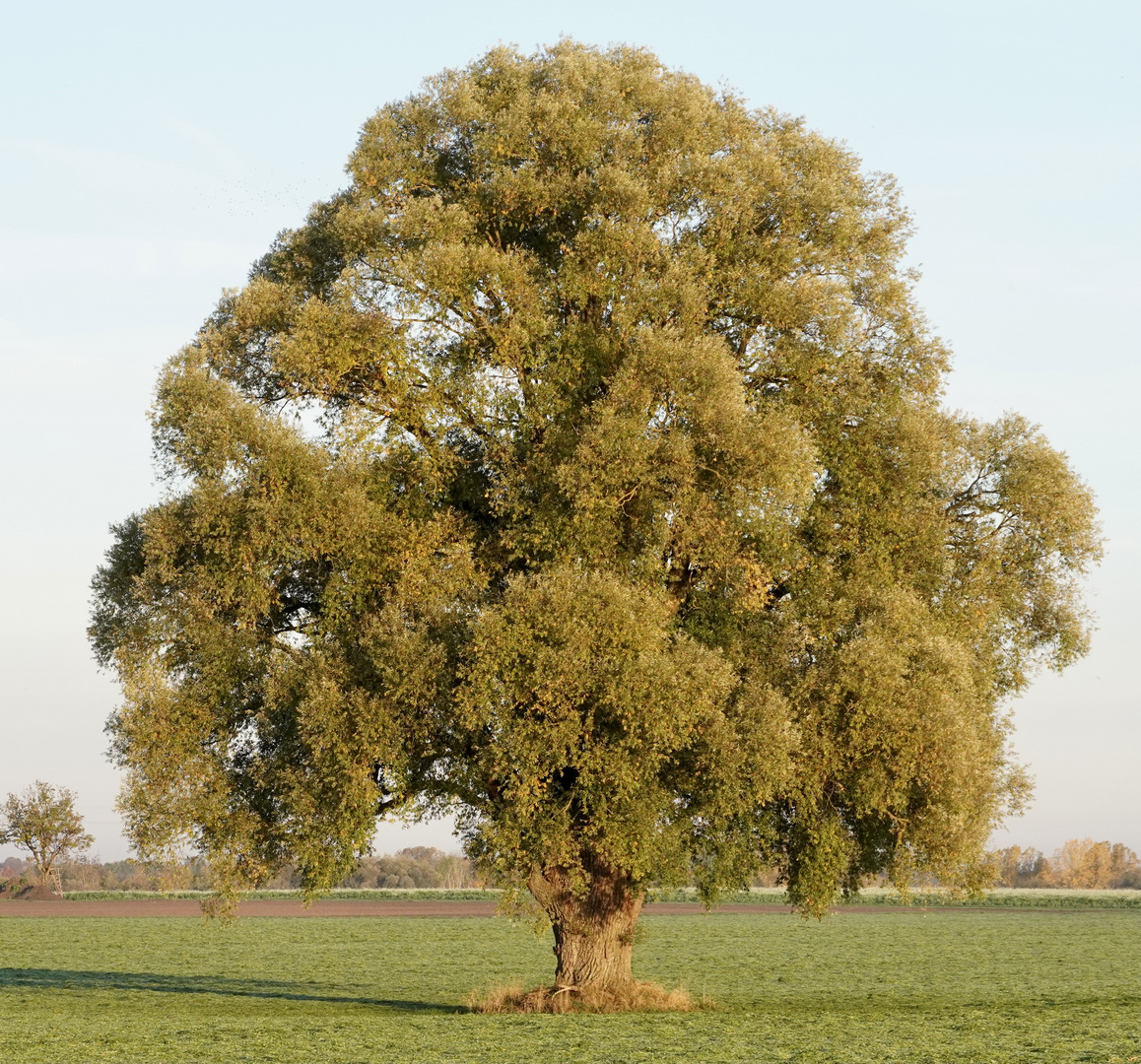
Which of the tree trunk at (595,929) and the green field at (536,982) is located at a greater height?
the tree trunk at (595,929)

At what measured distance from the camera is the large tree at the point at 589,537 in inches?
1047

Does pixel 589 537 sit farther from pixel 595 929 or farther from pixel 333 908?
pixel 333 908

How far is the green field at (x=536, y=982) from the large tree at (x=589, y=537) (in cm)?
349

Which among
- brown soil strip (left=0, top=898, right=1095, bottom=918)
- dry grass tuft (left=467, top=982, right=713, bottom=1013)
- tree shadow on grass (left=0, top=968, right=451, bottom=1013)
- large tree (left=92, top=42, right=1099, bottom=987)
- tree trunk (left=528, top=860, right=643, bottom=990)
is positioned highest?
large tree (left=92, top=42, right=1099, bottom=987)

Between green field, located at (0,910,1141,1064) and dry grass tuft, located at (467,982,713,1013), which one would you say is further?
dry grass tuft, located at (467,982,713,1013)

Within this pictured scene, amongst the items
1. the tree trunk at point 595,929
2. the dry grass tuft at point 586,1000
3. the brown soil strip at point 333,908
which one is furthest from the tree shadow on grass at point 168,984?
the brown soil strip at point 333,908

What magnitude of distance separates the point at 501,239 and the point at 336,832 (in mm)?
13992

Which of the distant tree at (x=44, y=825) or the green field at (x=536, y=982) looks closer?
the green field at (x=536, y=982)

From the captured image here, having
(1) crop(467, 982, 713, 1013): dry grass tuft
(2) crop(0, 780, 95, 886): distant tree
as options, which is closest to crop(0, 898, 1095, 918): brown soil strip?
(2) crop(0, 780, 95, 886): distant tree

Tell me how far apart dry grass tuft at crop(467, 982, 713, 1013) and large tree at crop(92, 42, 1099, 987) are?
15.3 inches

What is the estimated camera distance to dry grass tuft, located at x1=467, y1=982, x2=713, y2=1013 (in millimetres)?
30672

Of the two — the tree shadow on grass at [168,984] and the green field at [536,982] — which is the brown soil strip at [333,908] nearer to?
the green field at [536,982]

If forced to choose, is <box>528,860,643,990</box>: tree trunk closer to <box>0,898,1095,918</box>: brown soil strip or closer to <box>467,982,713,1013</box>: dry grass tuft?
<box>467,982,713,1013</box>: dry grass tuft

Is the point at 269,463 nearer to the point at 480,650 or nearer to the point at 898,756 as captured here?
the point at 480,650
